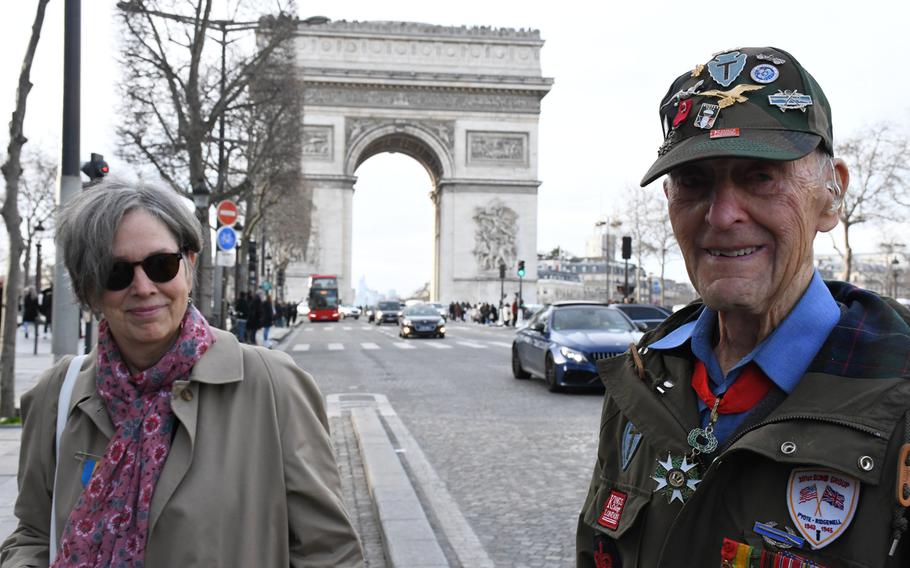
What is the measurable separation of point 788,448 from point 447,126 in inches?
2224

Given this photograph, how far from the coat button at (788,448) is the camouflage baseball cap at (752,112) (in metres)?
0.44

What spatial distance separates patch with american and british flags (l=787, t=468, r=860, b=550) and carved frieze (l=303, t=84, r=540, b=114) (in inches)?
2221

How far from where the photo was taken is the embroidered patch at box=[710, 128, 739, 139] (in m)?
Answer: 1.44

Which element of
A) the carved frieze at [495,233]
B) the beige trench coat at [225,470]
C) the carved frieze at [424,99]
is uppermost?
the carved frieze at [424,99]

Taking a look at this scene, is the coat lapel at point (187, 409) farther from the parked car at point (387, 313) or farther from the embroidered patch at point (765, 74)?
the parked car at point (387, 313)

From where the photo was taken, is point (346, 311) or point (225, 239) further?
point (346, 311)

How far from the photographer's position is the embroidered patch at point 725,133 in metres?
1.44

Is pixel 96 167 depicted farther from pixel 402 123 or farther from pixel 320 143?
pixel 402 123

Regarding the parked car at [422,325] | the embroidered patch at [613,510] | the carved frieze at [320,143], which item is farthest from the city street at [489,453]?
the carved frieze at [320,143]

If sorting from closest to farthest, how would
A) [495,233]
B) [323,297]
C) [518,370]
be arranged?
[518,370]
[323,297]
[495,233]

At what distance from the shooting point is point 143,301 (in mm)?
2145

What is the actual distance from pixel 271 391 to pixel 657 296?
332 ft

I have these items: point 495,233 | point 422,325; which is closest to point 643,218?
point 495,233

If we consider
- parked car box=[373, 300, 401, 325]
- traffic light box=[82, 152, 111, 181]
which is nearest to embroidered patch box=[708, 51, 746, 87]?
traffic light box=[82, 152, 111, 181]
